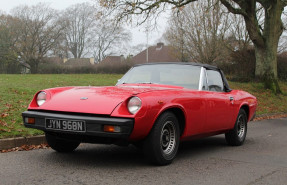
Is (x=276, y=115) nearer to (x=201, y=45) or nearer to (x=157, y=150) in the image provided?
(x=157, y=150)

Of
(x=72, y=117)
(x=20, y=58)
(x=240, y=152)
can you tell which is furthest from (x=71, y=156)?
(x=20, y=58)

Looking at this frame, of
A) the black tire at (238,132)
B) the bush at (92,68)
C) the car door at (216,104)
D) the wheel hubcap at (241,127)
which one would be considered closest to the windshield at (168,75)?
the car door at (216,104)

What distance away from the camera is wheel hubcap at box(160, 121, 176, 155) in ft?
15.6

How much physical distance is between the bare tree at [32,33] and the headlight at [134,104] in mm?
48469

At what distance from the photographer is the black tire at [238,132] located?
6654mm

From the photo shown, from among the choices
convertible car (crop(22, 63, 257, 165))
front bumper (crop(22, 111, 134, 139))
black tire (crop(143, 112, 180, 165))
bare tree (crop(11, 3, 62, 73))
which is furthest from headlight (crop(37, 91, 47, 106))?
bare tree (crop(11, 3, 62, 73))

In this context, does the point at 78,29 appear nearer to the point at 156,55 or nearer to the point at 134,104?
the point at 156,55

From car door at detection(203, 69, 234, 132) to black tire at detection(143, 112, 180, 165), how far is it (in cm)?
88

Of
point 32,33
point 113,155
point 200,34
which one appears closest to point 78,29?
point 32,33

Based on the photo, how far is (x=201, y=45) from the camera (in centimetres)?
3017

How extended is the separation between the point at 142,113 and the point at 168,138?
758mm

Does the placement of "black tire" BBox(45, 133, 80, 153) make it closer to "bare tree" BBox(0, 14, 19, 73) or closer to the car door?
A: the car door

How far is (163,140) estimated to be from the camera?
478 centimetres

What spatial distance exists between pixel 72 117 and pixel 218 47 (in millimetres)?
27314
